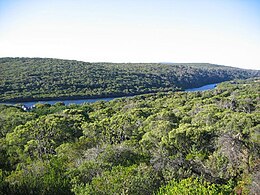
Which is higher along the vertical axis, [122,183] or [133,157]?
[122,183]

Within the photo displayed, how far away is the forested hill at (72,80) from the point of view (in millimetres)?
110125

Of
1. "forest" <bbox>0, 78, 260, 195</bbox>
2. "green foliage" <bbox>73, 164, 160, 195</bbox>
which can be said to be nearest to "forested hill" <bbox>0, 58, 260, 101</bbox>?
"forest" <bbox>0, 78, 260, 195</bbox>

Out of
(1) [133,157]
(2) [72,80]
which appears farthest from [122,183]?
(2) [72,80]

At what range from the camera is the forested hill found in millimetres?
110125

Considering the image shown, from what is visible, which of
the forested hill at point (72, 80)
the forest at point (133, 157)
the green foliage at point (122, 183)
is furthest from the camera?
the forested hill at point (72, 80)

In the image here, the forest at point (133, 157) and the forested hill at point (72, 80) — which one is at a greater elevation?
the forest at point (133, 157)

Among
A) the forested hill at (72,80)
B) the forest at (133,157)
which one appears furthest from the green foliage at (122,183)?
the forested hill at (72,80)

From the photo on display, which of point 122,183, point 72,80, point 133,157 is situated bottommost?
point 72,80

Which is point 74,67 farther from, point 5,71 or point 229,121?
point 229,121

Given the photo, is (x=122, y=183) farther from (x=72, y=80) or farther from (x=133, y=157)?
(x=72, y=80)

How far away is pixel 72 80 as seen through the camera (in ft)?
424

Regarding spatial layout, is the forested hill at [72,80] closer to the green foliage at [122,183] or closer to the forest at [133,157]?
the forest at [133,157]

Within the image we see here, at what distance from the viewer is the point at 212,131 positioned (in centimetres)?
3038

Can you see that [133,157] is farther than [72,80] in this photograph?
No
